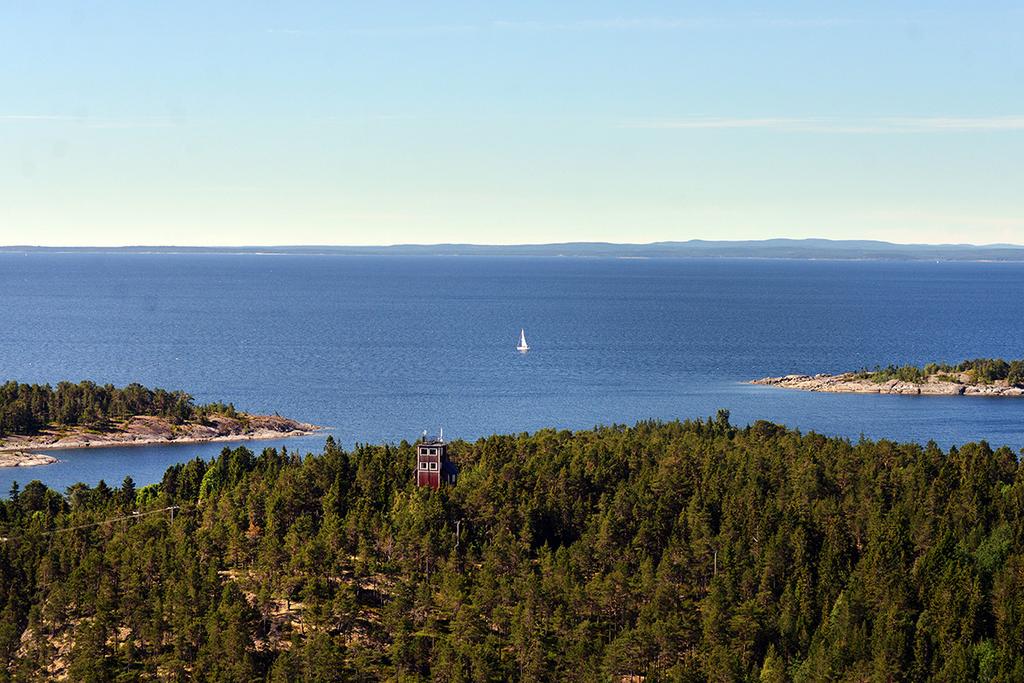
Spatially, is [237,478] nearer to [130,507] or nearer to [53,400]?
[130,507]

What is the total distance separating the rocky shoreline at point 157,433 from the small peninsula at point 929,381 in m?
71.4

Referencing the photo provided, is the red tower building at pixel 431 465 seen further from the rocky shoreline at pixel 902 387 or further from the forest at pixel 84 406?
the rocky shoreline at pixel 902 387

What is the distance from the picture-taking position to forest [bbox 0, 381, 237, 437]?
483ft

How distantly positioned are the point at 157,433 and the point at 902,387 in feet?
314

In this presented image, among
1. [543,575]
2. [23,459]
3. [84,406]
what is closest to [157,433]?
[84,406]

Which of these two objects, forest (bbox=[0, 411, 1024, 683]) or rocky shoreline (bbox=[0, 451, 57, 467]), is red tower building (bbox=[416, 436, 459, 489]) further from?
rocky shoreline (bbox=[0, 451, 57, 467])

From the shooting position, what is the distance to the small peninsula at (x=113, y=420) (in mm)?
144500

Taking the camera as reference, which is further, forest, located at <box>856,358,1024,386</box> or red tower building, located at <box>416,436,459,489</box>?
forest, located at <box>856,358,1024,386</box>

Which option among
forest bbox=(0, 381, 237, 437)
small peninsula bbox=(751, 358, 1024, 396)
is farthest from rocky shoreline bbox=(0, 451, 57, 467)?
small peninsula bbox=(751, 358, 1024, 396)

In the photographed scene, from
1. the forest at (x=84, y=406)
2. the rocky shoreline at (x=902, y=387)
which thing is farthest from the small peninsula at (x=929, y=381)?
the forest at (x=84, y=406)

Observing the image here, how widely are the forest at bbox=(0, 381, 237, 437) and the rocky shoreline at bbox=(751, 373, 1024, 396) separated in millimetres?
75913

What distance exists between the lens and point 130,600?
77.0 metres

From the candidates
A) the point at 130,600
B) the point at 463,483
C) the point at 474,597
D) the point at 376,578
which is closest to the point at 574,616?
the point at 474,597

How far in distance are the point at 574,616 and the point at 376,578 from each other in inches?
468
